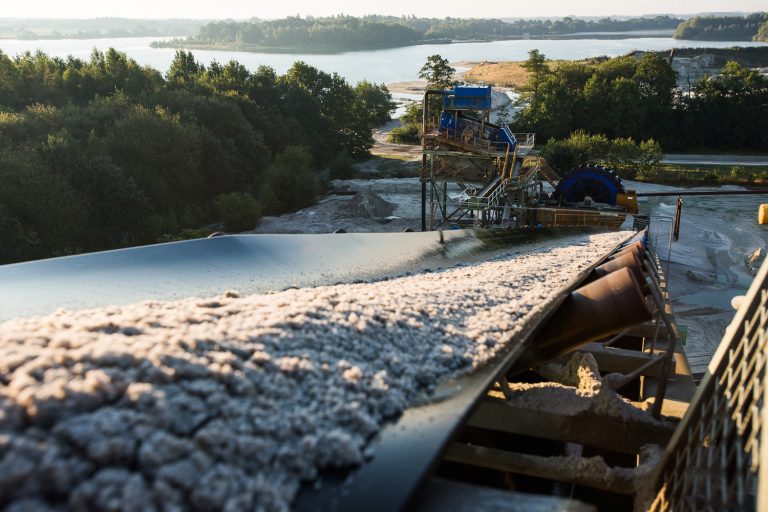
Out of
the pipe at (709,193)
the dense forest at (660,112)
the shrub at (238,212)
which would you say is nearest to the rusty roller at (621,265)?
the shrub at (238,212)

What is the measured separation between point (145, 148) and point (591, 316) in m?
21.5

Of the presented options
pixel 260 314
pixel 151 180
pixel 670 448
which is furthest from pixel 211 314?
pixel 151 180

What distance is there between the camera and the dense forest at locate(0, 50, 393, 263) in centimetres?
1812

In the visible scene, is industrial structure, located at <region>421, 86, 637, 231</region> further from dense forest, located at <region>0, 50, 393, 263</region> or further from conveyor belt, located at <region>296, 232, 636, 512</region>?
conveyor belt, located at <region>296, 232, 636, 512</region>

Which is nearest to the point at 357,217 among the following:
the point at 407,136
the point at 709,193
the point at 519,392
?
the point at 709,193

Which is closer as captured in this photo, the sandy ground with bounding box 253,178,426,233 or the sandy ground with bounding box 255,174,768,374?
the sandy ground with bounding box 255,174,768,374

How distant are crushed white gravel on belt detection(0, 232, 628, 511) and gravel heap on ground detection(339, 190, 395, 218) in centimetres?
1918

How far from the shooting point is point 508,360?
3.38m

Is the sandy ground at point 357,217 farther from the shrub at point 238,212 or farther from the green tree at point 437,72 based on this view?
the green tree at point 437,72

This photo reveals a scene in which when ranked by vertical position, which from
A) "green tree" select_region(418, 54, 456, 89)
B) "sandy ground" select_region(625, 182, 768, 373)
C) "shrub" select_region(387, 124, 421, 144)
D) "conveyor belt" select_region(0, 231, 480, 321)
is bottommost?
"sandy ground" select_region(625, 182, 768, 373)

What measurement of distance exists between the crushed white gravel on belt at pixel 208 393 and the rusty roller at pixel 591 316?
636 mm

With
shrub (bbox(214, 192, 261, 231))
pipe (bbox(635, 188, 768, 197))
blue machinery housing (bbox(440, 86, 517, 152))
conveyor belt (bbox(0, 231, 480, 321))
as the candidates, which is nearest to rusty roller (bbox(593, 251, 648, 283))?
conveyor belt (bbox(0, 231, 480, 321))

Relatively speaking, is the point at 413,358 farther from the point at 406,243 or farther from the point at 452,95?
the point at 452,95

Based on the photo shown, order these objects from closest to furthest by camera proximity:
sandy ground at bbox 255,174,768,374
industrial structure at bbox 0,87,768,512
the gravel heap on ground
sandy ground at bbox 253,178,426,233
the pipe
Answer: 1. industrial structure at bbox 0,87,768,512
2. sandy ground at bbox 255,174,768,374
3. sandy ground at bbox 253,178,426,233
4. the gravel heap on ground
5. the pipe
